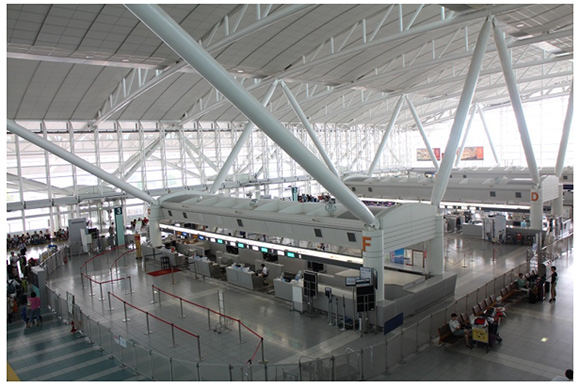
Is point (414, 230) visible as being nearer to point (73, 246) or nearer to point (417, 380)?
point (417, 380)

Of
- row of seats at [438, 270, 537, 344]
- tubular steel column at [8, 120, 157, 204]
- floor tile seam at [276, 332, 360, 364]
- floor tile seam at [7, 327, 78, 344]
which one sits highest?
tubular steel column at [8, 120, 157, 204]

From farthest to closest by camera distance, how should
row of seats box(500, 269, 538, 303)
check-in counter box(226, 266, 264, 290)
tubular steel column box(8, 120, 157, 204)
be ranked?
check-in counter box(226, 266, 264, 290) < row of seats box(500, 269, 538, 303) < tubular steel column box(8, 120, 157, 204)

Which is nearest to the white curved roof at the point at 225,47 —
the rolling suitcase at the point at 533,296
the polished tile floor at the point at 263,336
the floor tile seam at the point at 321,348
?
the rolling suitcase at the point at 533,296

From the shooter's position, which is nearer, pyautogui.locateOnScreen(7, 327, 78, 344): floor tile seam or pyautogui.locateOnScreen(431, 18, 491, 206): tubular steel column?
pyautogui.locateOnScreen(7, 327, 78, 344): floor tile seam

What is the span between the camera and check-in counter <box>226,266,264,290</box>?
724 inches

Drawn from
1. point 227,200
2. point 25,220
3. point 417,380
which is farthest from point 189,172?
point 417,380

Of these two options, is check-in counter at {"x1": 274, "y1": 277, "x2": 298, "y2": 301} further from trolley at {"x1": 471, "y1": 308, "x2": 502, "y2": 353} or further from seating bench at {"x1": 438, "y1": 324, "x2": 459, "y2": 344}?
trolley at {"x1": 471, "y1": 308, "x2": 502, "y2": 353}

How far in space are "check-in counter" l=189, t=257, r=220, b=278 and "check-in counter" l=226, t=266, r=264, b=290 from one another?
4.49 ft

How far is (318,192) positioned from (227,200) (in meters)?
30.4

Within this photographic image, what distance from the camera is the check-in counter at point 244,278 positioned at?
18.4 meters

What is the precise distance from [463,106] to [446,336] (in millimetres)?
8239

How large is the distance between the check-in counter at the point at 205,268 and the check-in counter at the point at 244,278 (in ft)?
4.49

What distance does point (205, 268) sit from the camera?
20703 millimetres

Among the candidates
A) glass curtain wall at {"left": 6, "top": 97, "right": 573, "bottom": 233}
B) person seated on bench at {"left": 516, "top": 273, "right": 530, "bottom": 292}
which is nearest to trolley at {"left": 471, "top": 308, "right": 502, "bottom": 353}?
person seated on bench at {"left": 516, "top": 273, "right": 530, "bottom": 292}
